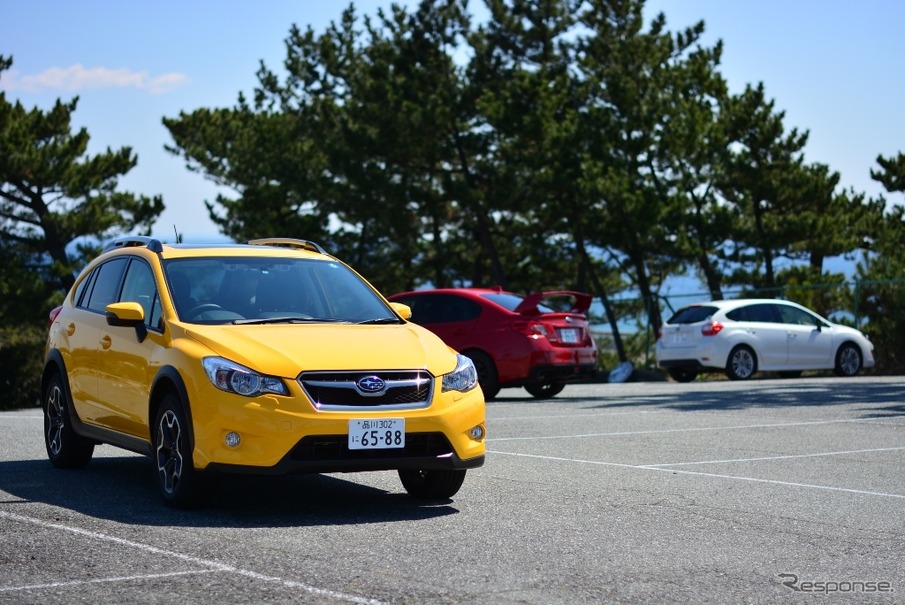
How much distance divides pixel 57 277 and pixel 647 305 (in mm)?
Result: 22611

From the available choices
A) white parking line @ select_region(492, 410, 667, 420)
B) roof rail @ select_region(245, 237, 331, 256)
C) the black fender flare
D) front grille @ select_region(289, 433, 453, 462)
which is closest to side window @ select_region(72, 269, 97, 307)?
roof rail @ select_region(245, 237, 331, 256)

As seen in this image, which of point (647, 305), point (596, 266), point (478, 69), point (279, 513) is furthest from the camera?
point (596, 266)

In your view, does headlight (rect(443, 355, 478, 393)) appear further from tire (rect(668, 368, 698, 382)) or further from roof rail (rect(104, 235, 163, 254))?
tire (rect(668, 368, 698, 382))

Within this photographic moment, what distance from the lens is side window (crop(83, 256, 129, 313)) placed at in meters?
10.0

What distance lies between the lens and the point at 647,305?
36156 millimetres

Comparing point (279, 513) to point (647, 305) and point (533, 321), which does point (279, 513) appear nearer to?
point (533, 321)

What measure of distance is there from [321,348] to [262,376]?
0.48 m

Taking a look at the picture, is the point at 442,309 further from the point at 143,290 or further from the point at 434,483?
the point at 434,483

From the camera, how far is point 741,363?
25.1 meters

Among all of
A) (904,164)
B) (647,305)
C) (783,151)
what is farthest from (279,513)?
(904,164)

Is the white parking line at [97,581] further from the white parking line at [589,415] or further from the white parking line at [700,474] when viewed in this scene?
the white parking line at [589,415]

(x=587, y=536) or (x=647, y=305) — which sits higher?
(x=647, y=305)

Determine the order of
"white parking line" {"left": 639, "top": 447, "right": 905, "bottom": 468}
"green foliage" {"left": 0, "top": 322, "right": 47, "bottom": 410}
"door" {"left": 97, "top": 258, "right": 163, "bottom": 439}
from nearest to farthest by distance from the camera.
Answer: "door" {"left": 97, "top": 258, "right": 163, "bottom": 439}
"white parking line" {"left": 639, "top": 447, "right": 905, "bottom": 468}
"green foliage" {"left": 0, "top": 322, "right": 47, "bottom": 410}

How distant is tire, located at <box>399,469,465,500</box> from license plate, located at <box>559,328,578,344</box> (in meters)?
10.2
